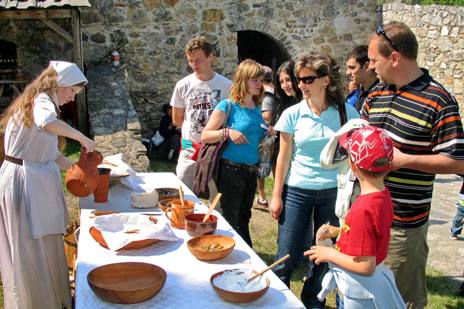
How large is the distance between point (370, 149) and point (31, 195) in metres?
2.00

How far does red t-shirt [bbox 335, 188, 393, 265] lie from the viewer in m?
1.97

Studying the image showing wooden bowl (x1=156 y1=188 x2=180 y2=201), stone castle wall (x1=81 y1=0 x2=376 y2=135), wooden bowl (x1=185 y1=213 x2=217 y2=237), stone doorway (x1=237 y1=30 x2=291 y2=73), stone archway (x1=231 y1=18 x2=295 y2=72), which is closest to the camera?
wooden bowl (x1=185 y1=213 x2=217 y2=237)

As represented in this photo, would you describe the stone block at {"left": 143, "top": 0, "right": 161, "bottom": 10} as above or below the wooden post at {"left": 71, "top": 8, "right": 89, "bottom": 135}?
above

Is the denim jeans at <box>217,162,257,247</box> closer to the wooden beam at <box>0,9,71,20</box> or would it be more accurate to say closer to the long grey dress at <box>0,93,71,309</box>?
the long grey dress at <box>0,93,71,309</box>

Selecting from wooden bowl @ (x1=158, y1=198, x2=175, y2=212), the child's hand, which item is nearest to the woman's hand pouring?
wooden bowl @ (x1=158, y1=198, x2=175, y2=212)

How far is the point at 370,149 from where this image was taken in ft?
6.54

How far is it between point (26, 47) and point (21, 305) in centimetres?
661

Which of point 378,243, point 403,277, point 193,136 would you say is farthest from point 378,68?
point 193,136

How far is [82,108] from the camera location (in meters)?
8.09

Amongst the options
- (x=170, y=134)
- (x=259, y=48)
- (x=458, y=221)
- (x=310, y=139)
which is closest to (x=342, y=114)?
(x=310, y=139)

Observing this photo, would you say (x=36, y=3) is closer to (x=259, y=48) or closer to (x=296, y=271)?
(x=296, y=271)

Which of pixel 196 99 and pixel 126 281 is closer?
pixel 126 281

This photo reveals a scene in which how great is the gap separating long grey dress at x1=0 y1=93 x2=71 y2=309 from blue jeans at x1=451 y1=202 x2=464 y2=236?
11.7 ft

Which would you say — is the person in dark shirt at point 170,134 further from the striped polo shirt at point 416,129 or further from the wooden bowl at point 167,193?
the striped polo shirt at point 416,129
